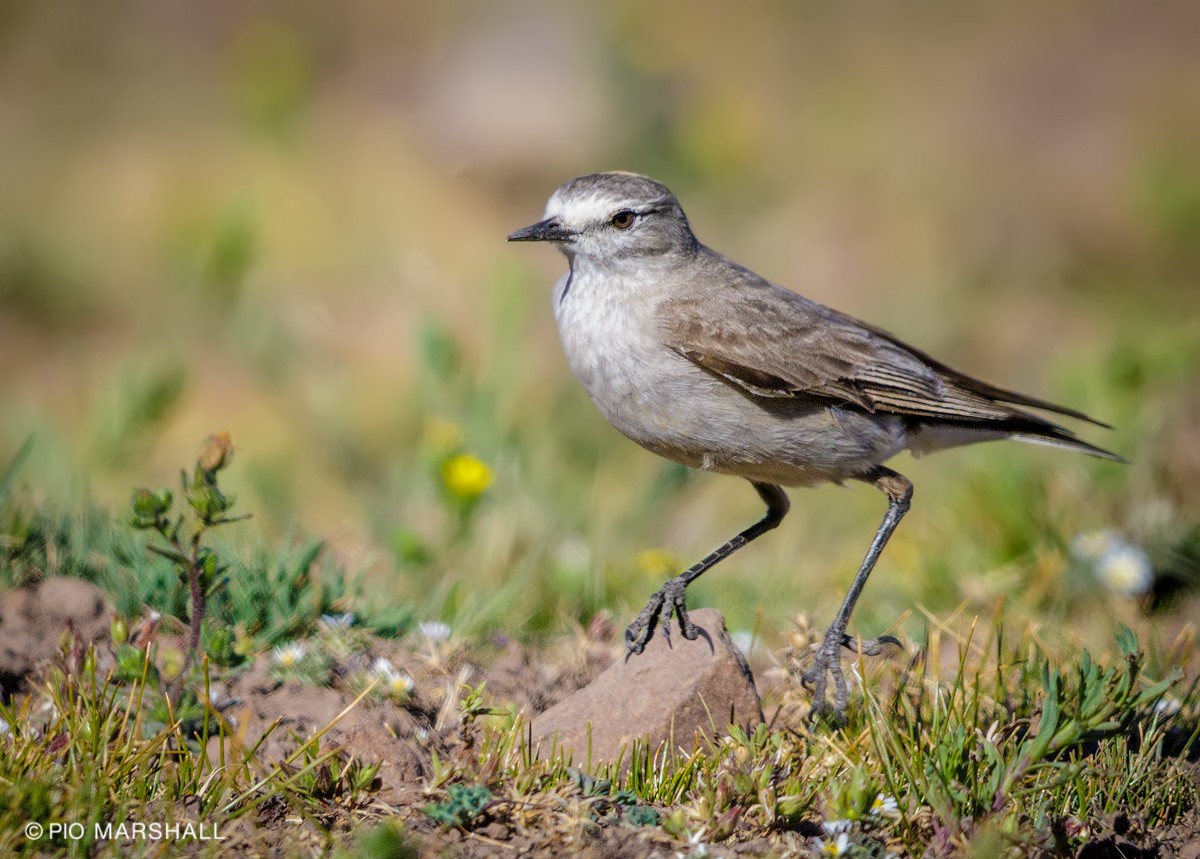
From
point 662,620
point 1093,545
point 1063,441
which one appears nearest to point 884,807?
point 662,620

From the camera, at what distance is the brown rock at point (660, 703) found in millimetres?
4234

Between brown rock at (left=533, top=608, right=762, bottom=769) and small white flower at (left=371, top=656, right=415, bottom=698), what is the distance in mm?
466

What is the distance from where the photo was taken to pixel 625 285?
5230mm

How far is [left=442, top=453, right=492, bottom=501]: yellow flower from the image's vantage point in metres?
6.04

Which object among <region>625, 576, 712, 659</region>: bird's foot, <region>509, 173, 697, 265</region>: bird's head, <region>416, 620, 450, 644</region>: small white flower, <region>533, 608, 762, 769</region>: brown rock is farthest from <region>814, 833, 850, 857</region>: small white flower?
<region>509, 173, 697, 265</region>: bird's head

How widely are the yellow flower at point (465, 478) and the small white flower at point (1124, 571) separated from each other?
3.02 m

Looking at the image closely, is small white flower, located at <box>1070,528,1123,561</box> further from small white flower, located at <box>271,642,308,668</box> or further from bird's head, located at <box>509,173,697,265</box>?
small white flower, located at <box>271,642,308,668</box>

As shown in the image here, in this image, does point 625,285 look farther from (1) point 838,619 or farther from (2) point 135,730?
(2) point 135,730

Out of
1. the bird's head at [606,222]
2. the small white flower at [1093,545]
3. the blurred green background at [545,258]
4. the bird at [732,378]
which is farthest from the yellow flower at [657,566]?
the small white flower at [1093,545]

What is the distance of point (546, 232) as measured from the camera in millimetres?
5250

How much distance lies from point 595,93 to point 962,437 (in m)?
7.43

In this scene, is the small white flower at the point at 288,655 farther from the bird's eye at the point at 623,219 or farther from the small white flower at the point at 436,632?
the bird's eye at the point at 623,219

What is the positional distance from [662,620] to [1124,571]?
2738 mm

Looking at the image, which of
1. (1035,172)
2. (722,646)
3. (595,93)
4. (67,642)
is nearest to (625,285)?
(722,646)
